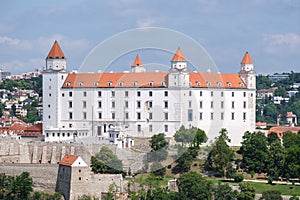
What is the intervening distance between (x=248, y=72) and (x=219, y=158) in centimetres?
1223

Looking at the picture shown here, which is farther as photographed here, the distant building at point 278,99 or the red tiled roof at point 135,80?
the distant building at point 278,99

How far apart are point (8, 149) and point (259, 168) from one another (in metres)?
14.2

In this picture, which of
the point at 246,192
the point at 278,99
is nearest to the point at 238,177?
the point at 246,192

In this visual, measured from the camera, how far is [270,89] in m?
121

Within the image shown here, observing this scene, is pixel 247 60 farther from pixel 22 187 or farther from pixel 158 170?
pixel 22 187

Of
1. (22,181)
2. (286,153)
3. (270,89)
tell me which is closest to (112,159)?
(22,181)

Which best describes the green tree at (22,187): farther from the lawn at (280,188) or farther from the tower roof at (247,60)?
the tower roof at (247,60)

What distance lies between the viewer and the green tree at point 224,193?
45.2m

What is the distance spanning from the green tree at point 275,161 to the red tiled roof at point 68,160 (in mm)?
10825

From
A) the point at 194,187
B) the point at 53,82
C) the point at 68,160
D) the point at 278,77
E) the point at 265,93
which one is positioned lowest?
the point at 194,187

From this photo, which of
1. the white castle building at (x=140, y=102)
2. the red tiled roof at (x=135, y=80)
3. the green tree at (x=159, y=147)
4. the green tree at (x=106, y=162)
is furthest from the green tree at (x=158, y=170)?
the red tiled roof at (x=135, y=80)

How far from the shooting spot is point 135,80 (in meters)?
58.1

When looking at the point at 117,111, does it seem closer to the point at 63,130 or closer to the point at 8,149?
the point at 63,130

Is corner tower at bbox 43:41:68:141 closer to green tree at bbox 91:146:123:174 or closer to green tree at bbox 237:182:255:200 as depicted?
green tree at bbox 91:146:123:174
